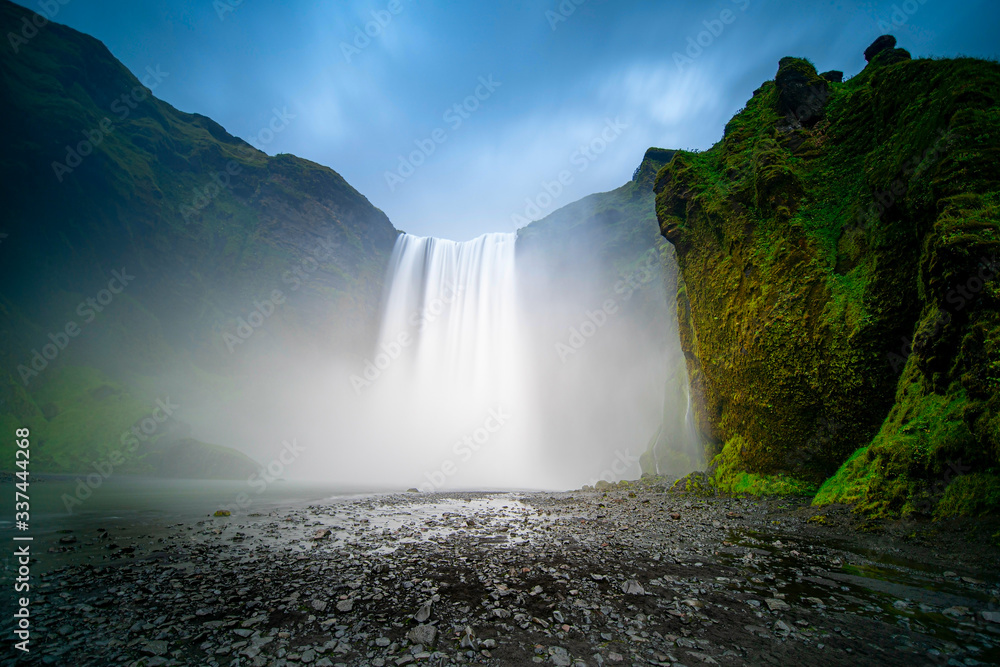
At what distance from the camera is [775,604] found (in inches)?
164

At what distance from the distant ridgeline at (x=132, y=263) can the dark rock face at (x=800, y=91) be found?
4492cm

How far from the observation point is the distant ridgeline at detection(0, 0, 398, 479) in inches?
1227

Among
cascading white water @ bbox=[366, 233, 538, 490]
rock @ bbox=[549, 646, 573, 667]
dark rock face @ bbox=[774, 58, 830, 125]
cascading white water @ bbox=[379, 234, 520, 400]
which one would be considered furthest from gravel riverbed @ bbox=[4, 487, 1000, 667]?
cascading white water @ bbox=[379, 234, 520, 400]

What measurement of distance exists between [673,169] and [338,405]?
5321 centimetres

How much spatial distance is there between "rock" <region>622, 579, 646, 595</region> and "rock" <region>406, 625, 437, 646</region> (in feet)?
8.63

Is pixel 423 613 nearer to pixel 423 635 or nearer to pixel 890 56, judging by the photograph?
pixel 423 635

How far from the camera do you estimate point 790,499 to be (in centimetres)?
1130

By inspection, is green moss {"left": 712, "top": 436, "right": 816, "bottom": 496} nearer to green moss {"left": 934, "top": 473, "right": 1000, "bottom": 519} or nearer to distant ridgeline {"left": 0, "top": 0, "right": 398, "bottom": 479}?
green moss {"left": 934, "top": 473, "right": 1000, "bottom": 519}

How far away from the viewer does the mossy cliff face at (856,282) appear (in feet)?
23.8

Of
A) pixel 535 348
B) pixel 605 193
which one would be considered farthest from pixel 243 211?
pixel 605 193

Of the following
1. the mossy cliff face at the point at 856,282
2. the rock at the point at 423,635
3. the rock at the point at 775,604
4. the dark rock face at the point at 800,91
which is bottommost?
the rock at the point at 423,635

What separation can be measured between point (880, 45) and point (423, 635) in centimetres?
3075

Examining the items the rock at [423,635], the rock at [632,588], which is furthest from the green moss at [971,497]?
the rock at [423,635]

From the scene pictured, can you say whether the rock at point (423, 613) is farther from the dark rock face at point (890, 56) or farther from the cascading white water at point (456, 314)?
the cascading white water at point (456, 314)
